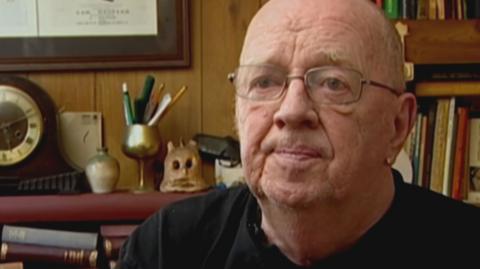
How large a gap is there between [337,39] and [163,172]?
40.3 inches

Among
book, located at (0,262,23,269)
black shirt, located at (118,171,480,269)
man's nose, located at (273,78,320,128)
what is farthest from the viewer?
book, located at (0,262,23,269)

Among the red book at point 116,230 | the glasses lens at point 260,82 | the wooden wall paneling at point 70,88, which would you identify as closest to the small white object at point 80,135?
the wooden wall paneling at point 70,88

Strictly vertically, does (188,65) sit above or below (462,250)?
above

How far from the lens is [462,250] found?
1.11 metres

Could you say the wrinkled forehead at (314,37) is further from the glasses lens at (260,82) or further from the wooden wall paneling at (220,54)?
the wooden wall paneling at (220,54)

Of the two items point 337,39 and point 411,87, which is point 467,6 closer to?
point 411,87

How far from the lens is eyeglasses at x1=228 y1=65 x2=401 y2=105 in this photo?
990 millimetres

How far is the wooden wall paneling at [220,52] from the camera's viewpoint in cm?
198

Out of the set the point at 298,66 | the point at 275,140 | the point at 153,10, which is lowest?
the point at 275,140

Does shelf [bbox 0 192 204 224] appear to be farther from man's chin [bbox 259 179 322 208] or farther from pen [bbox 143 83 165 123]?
man's chin [bbox 259 179 322 208]

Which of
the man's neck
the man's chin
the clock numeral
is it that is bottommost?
the man's neck

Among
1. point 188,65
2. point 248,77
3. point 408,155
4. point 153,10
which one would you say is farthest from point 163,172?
point 248,77

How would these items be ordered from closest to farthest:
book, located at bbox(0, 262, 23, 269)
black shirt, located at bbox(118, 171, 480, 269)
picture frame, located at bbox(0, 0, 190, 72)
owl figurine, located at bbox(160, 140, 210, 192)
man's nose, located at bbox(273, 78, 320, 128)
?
man's nose, located at bbox(273, 78, 320, 128)
black shirt, located at bbox(118, 171, 480, 269)
book, located at bbox(0, 262, 23, 269)
owl figurine, located at bbox(160, 140, 210, 192)
picture frame, located at bbox(0, 0, 190, 72)

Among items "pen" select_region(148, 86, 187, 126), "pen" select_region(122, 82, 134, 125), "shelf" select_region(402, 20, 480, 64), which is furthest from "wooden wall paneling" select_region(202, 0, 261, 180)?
"shelf" select_region(402, 20, 480, 64)
